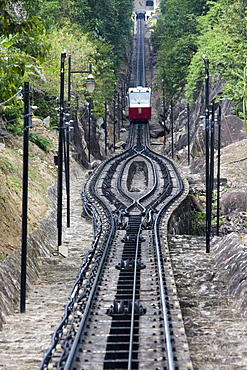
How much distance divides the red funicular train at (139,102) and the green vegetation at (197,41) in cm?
463

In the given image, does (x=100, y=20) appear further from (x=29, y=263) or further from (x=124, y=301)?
(x=124, y=301)

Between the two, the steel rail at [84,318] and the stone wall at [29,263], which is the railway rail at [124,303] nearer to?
the steel rail at [84,318]

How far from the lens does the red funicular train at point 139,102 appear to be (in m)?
65.2

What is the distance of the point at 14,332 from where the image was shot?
39.6 ft

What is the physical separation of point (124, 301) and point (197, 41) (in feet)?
173

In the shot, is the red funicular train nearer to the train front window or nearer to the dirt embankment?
the train front window

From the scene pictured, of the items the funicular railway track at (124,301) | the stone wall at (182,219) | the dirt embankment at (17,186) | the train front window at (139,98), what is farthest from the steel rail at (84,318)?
the train front window at (139,98)

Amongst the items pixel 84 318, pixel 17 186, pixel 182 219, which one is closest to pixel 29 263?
pixel 17 186

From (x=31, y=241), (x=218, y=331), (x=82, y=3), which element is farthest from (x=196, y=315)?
(x=82, y=3)

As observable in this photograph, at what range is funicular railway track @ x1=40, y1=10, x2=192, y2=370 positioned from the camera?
10.3 m

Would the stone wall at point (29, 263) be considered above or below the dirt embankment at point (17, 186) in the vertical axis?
below

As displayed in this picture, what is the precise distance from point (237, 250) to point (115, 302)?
239 inches

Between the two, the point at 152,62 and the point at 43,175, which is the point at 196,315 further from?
the point at 152,62

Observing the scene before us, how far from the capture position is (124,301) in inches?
551
